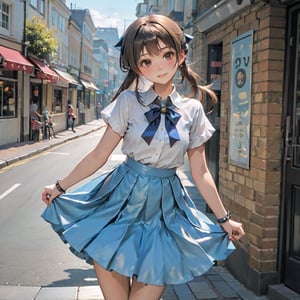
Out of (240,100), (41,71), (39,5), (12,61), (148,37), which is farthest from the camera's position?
(39,5)

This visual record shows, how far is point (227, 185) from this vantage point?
15.4 ft

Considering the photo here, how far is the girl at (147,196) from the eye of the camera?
204 centimetres

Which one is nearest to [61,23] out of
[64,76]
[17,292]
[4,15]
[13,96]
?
[64,76]

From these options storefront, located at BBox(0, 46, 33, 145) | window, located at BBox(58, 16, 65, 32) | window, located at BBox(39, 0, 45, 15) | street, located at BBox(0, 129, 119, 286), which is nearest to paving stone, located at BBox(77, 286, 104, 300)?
street, located at BBox(0, 129, 119, 286)

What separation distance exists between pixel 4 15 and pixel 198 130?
17.1 metres

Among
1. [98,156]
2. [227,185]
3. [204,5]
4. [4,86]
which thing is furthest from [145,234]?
[4,86]

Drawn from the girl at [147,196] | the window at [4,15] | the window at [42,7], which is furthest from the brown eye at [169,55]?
the window at [42,7]

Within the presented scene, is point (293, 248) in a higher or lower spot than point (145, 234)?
lower

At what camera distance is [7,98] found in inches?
696

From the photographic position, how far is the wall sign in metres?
4.02

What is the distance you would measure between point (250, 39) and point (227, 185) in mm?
1560

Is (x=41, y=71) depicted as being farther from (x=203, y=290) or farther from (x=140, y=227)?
(x=140, y=227)

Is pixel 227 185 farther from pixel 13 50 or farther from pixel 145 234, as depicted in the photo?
pixel 13 50

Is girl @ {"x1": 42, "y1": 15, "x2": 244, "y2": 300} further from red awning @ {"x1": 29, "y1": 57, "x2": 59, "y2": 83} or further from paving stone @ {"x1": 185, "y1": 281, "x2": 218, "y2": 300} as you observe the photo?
red awning @ {"x1": 29, "y1": 57, "x2": 59, "y2": 83}
